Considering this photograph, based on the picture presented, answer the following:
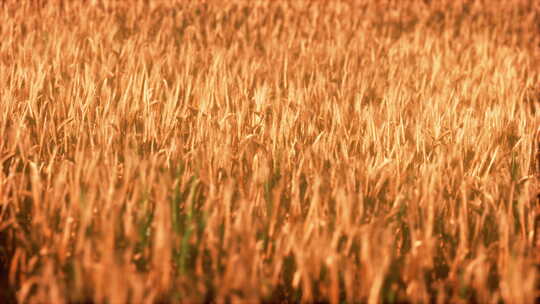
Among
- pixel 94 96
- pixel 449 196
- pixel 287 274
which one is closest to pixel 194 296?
pixel 287 274

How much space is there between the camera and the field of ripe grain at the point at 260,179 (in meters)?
1.01

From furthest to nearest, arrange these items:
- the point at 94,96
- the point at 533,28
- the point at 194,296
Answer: the point at 533,28 < the point at 94,96 < the point at 194,296

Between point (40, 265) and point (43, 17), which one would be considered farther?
point (43, 17)

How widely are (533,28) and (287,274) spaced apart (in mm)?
4239

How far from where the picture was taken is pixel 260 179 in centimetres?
130

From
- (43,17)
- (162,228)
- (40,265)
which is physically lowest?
(40,265)

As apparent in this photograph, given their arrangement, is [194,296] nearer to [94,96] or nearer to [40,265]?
[40,265]

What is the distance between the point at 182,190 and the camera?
1213mm

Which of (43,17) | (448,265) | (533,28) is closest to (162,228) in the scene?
(448,265)

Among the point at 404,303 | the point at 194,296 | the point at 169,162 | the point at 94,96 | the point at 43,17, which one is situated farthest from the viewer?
the point at 43,17

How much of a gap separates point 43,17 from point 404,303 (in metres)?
2.81

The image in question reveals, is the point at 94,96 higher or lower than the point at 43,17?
lower

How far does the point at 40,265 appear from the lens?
1.10 meters

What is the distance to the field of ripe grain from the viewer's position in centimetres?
101
